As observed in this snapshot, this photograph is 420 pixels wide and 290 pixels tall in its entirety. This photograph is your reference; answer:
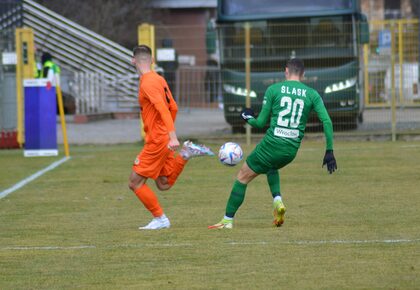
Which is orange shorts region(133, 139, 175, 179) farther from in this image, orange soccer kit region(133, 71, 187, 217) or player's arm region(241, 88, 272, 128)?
player's arm region(241, 88, 272, 128)

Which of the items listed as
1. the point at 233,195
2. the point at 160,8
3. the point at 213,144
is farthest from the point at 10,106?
the point at 160,8

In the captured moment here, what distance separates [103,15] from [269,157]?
99.0ft

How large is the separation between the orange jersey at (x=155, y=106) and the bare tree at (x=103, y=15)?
29012 millimetres

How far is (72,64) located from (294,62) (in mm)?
25210

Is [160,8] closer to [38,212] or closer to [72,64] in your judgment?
[72,64]

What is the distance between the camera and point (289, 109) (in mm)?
10555

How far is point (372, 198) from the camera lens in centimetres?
1341

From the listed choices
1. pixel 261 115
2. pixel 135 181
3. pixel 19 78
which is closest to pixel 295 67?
pixel 261 115

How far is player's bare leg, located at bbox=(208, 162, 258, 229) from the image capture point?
10.7 m

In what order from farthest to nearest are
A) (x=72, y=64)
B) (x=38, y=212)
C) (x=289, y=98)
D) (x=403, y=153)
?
(x=72, y=64) → (x=403, y=153) → (x=38, y=212) → (x=289, y=98)

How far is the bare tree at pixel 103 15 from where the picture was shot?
130 ft

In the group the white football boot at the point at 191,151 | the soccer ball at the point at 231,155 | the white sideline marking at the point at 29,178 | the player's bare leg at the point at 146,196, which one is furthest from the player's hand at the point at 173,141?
the white sideline marking at the point at 29,178

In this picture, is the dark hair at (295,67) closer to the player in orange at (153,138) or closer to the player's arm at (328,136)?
the player's arm at (328,136)

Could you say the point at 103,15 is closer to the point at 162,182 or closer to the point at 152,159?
the point at 162,182
